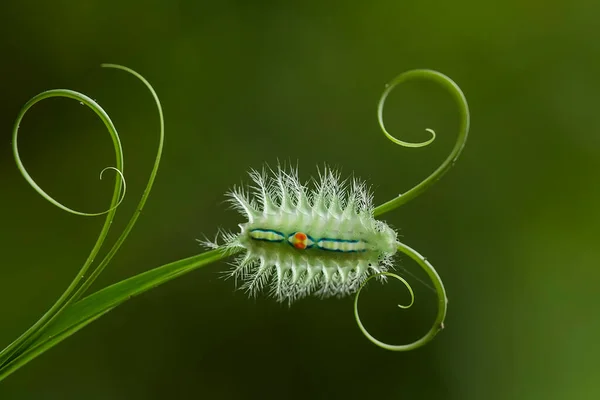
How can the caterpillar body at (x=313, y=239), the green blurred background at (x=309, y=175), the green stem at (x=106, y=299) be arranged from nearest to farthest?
the green stem at (x=106, y=299), the caterpillar body at (x=313, y=239), the green blurred background at (x=309, y=175)

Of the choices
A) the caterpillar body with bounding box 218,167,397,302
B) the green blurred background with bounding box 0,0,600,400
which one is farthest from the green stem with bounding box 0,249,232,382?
the green blurred background with bounding box 0,0,600,400

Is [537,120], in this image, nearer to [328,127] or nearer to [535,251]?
[535,251]

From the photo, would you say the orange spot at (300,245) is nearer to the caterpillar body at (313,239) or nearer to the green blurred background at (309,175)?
the caterpillar body at (313,239)

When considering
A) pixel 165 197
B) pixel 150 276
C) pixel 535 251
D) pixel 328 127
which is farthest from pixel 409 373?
pixel 150 276

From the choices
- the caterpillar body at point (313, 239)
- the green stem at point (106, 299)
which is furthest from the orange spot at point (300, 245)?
the green stem at point (106, 299)

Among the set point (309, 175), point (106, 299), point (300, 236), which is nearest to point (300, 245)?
point (300, 236)

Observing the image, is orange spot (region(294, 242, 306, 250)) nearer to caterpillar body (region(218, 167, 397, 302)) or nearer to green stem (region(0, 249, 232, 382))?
caterpillar body (region(218, 167, 397, 302))
